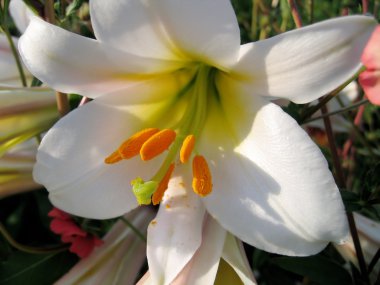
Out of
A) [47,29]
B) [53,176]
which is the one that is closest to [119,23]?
[47,29]

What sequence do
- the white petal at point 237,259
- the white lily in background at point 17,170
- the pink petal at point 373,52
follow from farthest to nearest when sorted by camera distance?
the white lily in background at point 17,170, the white petal at point 237,259, the pink petal at point 373,52

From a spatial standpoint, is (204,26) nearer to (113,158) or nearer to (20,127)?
(113,158)

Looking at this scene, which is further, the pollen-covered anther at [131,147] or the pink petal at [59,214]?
the pink petal at [59,214]

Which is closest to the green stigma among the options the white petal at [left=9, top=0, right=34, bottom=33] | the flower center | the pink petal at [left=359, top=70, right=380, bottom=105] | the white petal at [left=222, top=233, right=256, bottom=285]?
the flower center

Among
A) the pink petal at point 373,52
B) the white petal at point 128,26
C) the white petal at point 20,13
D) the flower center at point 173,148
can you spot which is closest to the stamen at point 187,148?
the flower center at point 173,148

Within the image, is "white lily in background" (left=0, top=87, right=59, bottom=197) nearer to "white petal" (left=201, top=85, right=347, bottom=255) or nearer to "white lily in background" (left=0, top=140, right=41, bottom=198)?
"white lily in background" (left=0, top=140, right=41, bottom=198)

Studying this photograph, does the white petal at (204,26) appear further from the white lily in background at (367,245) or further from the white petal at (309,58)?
→ the white lily in background at (367,245)

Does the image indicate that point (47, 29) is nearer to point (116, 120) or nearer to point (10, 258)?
point (116, 120)
